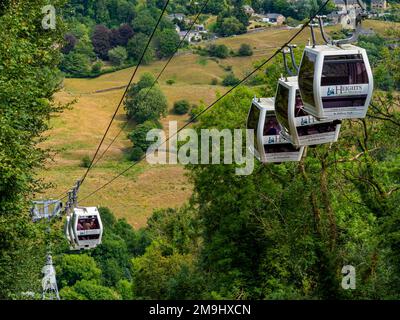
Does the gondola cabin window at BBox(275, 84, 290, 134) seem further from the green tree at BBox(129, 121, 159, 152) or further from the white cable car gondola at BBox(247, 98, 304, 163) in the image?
the green tree at BBox(129, 121, 159, 152)

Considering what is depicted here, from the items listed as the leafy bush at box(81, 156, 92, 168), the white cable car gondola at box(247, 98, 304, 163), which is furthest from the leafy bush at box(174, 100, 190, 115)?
the white cable car gondola at box(247, 98, 304, 163)

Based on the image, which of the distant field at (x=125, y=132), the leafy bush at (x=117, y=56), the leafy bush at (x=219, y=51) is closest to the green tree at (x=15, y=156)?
the distant field at (x=125, y=132)

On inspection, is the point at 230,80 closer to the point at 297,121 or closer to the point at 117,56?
the point at 117,56

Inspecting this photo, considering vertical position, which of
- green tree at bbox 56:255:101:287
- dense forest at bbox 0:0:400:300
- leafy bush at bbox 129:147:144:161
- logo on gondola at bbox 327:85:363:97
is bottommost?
leafy bush at bbox 129:147:144:161

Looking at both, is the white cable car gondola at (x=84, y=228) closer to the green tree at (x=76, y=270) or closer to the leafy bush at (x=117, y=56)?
the green tree at (x=76, y=270)

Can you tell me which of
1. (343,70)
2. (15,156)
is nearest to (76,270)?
(15,156)

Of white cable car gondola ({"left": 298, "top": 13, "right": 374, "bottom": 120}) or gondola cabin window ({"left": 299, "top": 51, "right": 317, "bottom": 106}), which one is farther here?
gondola cabin window ({"left": 299, "top": 51, "right": 317, "bottom": 106})
